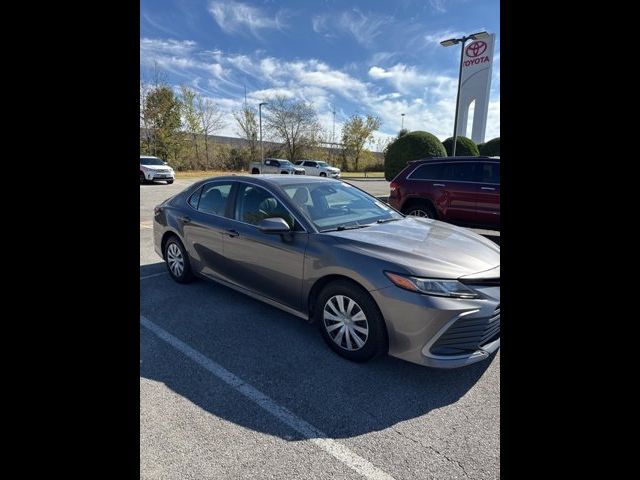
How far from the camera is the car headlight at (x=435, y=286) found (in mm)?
2635

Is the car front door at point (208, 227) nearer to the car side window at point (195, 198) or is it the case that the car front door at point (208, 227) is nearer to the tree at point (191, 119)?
the car side window at point (195, 198)

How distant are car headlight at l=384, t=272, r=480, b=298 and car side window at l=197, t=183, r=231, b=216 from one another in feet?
7.67

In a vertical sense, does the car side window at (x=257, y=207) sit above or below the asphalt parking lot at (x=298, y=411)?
above

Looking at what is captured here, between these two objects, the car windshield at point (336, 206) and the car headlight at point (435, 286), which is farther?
the car windshield at point (336, 206)

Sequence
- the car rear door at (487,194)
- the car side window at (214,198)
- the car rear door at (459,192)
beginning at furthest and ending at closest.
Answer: the car rear door at (459,192)
the car rear door at (487,194)
the car side window at (214,198)

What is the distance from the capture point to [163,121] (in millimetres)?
36000

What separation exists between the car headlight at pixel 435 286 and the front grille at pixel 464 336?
0.19 metres

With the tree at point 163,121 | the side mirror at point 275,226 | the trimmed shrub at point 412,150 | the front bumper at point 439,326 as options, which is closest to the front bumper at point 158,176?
the trimmed shrub at point 412,150

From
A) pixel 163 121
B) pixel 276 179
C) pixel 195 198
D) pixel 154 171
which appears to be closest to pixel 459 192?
pixel 276 179

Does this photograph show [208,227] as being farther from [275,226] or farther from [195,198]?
[275,226]

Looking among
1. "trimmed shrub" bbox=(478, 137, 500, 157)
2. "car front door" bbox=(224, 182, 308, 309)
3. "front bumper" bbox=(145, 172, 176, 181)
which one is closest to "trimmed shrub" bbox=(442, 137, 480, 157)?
"trimmed shrub" bbox=(478, 137, 500, 157)

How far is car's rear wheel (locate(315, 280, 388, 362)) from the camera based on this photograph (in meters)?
2.80

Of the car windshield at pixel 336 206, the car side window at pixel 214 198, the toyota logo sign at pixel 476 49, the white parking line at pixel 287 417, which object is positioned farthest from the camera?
the toyota logo sign at pixel 476 49
